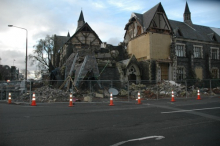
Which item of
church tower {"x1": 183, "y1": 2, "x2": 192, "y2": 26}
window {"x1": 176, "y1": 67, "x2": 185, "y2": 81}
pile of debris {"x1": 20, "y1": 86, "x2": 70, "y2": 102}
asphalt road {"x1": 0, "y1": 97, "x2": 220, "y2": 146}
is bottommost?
asphalt road {"x1": 0, "y1": 97, "x2": 220, "y2": 146}

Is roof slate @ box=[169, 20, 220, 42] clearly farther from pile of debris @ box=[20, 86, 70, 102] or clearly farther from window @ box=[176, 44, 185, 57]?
pile of debris @ box=[20, 86, 70, 102]

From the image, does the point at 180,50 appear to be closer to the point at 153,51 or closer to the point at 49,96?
the point at 153,51

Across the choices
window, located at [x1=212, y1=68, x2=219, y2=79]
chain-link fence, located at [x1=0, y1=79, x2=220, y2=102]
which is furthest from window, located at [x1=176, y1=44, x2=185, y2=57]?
chain-link fence, located at [x1=0, y1=79, x2=220, y2=102]

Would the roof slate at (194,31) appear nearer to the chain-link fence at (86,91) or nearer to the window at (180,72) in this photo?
the window at (180,72)

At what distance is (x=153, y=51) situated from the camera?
26750 millimetres

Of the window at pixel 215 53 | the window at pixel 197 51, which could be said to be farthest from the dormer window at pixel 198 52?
the window at pixel 215 53

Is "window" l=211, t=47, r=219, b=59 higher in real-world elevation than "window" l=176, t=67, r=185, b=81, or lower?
higher

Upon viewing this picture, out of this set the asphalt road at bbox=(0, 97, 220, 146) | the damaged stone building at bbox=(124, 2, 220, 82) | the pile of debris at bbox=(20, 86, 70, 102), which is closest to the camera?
the asphalt road at bbox=(0, 97, 220, 146)

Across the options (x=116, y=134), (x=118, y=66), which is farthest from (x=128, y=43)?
(x=116, y=134)

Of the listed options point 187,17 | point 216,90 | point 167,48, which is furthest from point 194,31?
point 216,90

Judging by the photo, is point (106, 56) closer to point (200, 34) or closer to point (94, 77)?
point (94, 77)

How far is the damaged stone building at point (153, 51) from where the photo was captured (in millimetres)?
24406

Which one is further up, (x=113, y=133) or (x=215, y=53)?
(x=215, y=53)

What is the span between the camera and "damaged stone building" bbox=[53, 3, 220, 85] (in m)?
24.4
